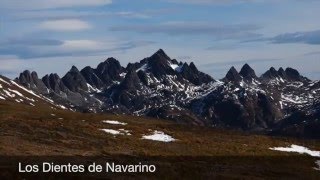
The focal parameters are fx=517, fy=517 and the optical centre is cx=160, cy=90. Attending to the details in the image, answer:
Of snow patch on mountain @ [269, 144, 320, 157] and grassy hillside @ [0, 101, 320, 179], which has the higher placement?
grassy hillside @ [0, 101, 320, 179]

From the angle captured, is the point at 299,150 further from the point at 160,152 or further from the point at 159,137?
the point at 160,152

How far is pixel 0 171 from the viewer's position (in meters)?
35.9

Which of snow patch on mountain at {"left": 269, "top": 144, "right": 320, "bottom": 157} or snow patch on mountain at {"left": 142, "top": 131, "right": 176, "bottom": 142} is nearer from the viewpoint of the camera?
snow patch on mountain at {"left": 142, "top": 131, "right": 176, "bottom": 142}

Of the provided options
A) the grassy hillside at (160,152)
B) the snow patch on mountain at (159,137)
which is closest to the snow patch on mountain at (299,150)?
the grassy hillside at (160,152)

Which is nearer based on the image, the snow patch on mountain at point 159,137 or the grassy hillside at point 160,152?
the grassy hillside at point 160,152

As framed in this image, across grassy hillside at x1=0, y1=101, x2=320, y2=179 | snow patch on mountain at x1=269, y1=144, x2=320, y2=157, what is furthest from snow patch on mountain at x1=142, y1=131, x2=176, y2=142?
snow patch on mountain at x1=269, y1=144, x2=320, y2=157

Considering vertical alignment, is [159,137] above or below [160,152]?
above

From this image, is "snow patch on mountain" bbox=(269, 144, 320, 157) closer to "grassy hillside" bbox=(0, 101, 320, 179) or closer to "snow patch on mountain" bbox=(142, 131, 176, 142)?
"grassy hillside" bbox=(0, 101, 320, 179)

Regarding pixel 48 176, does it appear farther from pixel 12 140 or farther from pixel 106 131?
pixel 106 131

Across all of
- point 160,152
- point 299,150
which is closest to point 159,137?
point 160,152

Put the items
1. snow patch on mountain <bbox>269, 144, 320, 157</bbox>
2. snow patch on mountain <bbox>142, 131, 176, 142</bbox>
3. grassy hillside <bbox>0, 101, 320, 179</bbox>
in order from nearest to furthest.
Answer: grassy hillside <bbox>0, 101, 320, 179</bbox>, snow patch on mountain <bbox>142, 131, 176, 142</bbox>, snow patch on mountain <bbox>269, 144, 320, 157</bbox>

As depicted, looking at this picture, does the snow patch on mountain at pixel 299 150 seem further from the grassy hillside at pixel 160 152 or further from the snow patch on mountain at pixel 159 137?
the snow patch on mountain at pixel 159 137

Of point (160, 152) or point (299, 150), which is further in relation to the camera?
point (299, 150)

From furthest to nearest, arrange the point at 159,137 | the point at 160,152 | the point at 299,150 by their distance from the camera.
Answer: the point at 299,150
the point at 159,137
the point at 160,152
